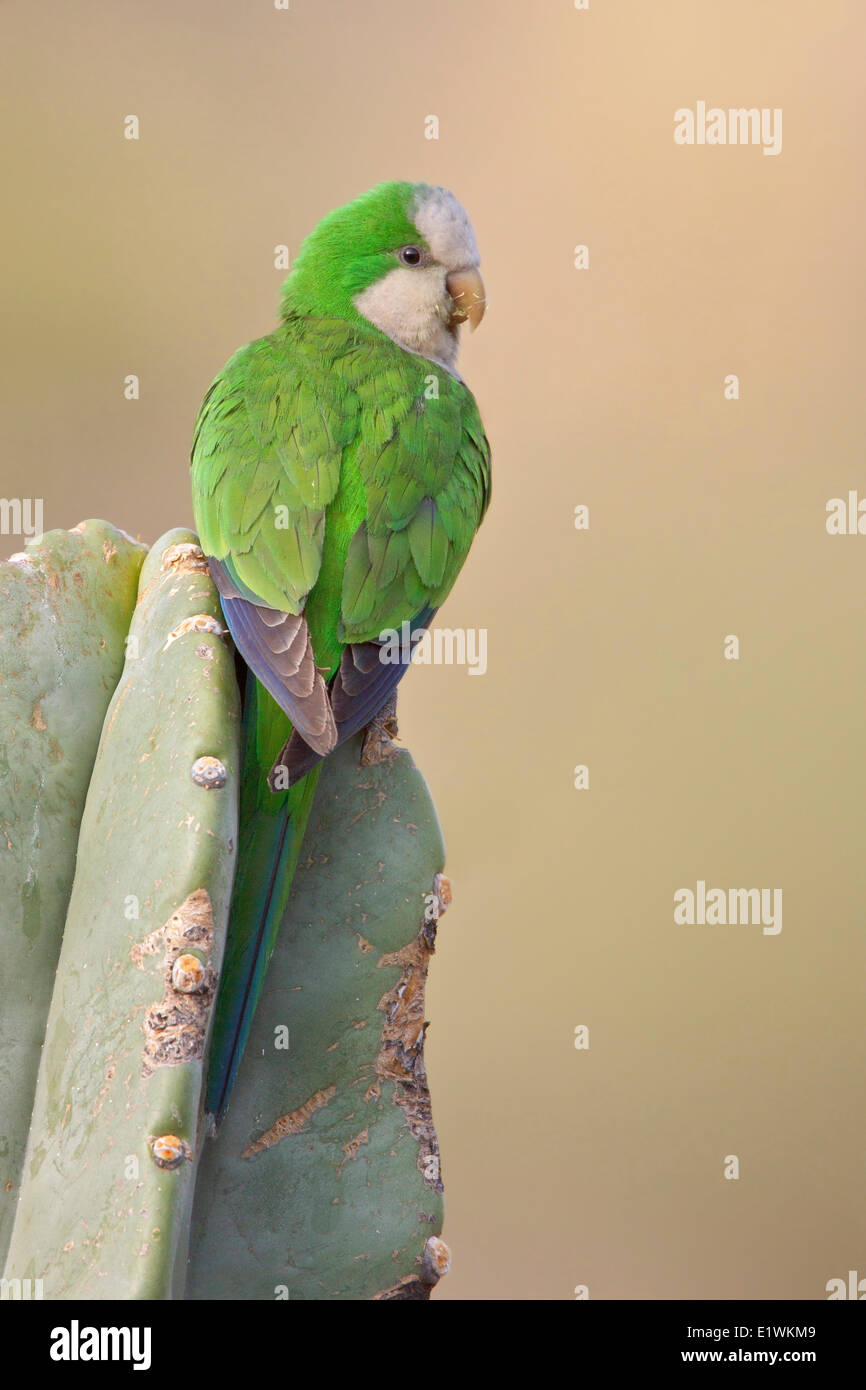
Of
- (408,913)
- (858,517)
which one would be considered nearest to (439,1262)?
(408,913)

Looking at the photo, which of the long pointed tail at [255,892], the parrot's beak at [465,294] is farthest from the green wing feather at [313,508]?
the parrot's beak at [465,294]

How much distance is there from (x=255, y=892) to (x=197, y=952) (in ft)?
0.35

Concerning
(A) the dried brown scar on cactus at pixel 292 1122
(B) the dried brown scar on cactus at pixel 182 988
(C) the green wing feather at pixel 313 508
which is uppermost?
(C) the green wing feather at pixel 313 508

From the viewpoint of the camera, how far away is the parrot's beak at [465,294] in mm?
1082

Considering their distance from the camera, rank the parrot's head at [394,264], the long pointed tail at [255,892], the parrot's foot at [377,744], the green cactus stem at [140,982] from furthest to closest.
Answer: the parrot's head at [394,264] → the parrot's foot at [377,744] → the long pointed tail at [255,892] → the green cactus stem at [140,982]

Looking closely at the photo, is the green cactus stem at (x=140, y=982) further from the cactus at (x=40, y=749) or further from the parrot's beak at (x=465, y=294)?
the parrot's beak at (x=465, y=294)

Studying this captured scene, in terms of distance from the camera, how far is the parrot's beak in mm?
1082

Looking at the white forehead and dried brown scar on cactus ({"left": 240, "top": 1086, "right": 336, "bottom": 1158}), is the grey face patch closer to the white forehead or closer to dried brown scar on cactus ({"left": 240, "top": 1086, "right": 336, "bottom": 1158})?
the white forehead

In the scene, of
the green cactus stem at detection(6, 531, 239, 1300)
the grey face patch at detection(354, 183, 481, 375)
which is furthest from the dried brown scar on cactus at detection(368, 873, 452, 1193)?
the grey face patch at detection(354, 183, 481, 375)

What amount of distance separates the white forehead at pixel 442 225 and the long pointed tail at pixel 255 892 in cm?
51

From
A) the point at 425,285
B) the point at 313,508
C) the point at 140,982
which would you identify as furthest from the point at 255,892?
the point at 425,285

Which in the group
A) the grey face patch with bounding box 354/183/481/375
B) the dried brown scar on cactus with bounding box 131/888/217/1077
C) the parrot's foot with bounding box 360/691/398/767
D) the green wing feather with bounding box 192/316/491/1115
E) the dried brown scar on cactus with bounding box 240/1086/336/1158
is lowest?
the dried brown scar on cactus with bounding box 240/1086/336/1158
